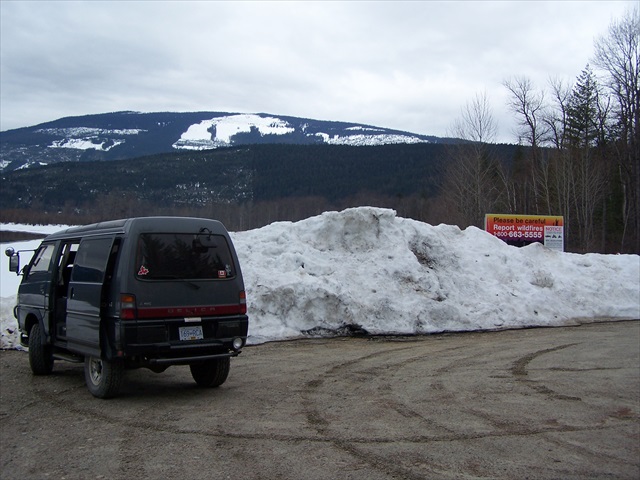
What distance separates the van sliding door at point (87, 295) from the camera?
8023mm

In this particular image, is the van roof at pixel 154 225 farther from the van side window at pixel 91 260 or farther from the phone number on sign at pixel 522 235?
the phone number on sign at pixel 522 235

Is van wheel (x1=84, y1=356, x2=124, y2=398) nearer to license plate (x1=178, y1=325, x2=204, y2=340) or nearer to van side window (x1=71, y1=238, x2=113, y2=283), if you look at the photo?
license plate (x1=178, y1=325, x2=204, y2=340)

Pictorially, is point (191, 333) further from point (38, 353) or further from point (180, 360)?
point (38, 353)

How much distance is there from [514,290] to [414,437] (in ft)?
37.3

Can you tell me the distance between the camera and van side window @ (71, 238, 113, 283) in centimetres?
813

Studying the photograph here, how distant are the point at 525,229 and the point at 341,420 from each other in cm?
1649

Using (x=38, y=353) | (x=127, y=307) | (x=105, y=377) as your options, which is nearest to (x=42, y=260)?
(x=38, y=353)

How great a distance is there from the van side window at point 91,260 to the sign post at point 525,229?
591 inches

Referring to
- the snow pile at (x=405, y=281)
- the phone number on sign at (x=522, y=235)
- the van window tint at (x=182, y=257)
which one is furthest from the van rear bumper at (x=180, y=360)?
the phone number on sign at (x=522, y=235)

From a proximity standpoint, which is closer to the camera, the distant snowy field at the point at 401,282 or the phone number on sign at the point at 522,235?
the distant snowy field at the point at 401,282

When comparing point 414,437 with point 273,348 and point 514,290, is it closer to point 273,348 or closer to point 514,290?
point 273,348

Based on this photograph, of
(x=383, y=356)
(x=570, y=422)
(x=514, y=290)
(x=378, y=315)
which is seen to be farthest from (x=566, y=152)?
(x=570, y=422)

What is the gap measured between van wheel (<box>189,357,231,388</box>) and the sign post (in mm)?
14132

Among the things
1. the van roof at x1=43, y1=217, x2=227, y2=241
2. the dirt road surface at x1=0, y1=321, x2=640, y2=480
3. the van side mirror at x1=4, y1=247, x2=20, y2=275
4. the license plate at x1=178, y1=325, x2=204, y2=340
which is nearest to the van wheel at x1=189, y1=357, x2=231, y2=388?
the dirt road surface at x1=0, y1=321, x2=640, y2=480
